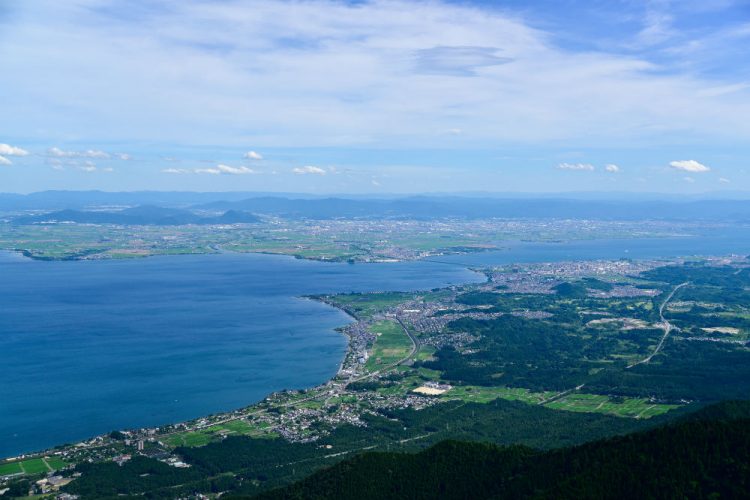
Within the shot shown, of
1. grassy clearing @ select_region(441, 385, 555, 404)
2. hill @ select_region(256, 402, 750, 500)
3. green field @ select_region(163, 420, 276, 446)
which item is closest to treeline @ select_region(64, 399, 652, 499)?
green field @ select_region(163, 420, 276, 446)

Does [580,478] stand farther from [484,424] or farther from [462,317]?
[462,317]

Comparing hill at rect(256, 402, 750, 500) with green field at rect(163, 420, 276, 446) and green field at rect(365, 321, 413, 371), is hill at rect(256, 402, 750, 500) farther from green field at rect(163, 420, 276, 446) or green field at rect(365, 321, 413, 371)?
green field at rect(365, 321, 413, 371)

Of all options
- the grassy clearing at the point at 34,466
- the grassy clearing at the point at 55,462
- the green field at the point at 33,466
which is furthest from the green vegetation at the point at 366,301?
the grassy clearing at the point at 34,466

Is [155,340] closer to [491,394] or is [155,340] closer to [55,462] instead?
[55,462]

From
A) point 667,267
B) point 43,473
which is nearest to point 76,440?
point 43,473

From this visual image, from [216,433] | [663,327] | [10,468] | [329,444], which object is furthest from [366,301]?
[10,468]

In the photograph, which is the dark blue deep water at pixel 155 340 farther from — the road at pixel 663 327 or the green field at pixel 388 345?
the road at pixel 663 327

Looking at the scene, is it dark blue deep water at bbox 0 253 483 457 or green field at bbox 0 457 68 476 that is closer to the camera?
green field at bbox 0 457 68 476
